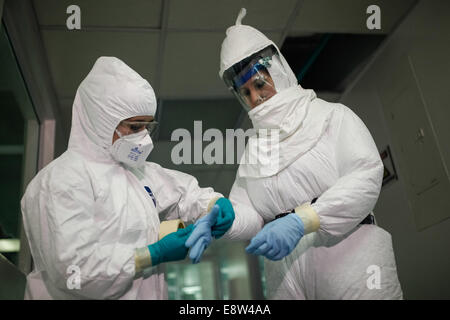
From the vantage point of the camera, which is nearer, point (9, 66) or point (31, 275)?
point (31, 275)

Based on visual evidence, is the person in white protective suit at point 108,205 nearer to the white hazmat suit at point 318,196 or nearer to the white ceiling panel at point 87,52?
the white hazmat suit at point 318,196

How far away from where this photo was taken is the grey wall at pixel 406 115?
1.72m

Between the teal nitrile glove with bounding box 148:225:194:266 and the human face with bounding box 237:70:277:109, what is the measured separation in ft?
1.85

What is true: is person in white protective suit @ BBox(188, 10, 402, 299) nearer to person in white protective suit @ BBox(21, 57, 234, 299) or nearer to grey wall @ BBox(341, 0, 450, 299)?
person in white protective suit @ BBox(21, 57, 234, 299)

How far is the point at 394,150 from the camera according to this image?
1.93 m

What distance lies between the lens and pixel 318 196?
1.44m

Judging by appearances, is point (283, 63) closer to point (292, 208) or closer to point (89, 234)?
point (292, 208)

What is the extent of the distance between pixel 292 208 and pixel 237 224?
0.62 feet

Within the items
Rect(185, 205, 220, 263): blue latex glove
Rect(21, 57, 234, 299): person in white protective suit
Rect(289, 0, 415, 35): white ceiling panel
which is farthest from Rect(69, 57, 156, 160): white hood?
Rect(289, 0, 415, 35): white ceiling panel

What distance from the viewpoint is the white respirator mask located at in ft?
4.70

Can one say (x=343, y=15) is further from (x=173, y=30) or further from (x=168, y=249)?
(x=168, y=249)

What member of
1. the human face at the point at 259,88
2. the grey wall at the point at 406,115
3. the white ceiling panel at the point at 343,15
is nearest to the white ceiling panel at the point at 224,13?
the white ceiling panel at the point at 343,15

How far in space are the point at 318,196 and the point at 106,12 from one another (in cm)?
113
